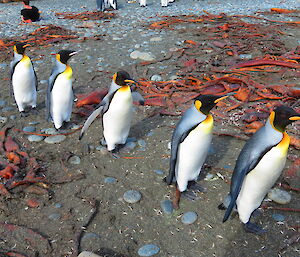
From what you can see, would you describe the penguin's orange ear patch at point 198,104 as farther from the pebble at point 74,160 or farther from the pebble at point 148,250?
the pebble at point 74,160

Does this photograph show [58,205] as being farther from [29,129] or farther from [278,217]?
[278,217]

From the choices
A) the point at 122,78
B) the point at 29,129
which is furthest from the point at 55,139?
the point at 122,78

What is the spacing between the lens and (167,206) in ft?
8.29

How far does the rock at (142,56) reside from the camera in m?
6.06

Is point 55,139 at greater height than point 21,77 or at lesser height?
lesser

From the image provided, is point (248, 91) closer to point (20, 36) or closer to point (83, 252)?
point (83, 252)

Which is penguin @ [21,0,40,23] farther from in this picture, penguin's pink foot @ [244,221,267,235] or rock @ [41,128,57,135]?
penguin's pink foot @ [244,221,267,235]

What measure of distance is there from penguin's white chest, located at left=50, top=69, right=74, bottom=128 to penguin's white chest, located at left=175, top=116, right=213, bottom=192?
1723 mm

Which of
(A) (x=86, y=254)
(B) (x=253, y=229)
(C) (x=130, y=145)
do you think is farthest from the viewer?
(C) (x=130, y=145)

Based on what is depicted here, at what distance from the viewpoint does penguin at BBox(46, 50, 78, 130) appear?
3680 mm

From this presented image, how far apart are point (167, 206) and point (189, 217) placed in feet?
0.69

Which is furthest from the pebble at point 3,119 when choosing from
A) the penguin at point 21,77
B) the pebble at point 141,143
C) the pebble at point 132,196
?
the pebble at point 132,196

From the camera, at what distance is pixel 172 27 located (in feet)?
27.7

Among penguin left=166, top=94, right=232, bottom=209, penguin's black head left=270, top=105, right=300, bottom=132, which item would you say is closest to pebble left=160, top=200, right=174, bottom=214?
penguin left=166, top=94, right=232, bottom=209
